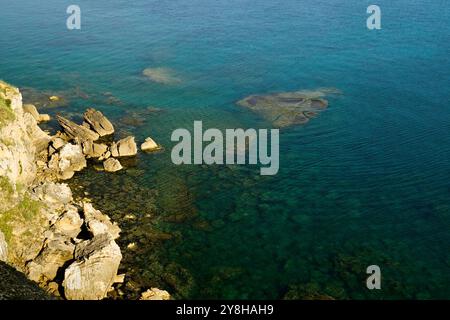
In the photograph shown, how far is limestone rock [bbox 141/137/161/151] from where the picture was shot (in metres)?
45.9

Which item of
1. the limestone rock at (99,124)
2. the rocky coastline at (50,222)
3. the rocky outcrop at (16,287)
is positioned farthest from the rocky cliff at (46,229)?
the limestone rock at (99,124)

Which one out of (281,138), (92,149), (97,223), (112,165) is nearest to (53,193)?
(97,223)

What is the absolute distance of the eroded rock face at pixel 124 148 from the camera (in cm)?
4428

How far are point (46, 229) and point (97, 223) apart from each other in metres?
3.66

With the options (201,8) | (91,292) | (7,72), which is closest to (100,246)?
(91,292)

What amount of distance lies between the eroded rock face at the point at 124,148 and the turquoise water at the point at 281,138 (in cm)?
134

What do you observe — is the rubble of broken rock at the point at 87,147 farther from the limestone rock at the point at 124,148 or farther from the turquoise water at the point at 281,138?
the turquoise water at the point at 281,138

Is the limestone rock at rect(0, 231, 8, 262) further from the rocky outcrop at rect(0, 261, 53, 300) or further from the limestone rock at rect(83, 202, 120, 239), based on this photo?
the limestone rock at rect(83, 202, 120, 239)

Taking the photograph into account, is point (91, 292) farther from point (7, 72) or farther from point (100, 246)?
point (7, 72)

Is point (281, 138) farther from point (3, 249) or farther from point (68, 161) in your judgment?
point (3, 249)

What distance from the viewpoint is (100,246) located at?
1158 inches

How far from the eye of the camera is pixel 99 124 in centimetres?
4834

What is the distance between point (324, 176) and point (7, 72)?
5034 cm
